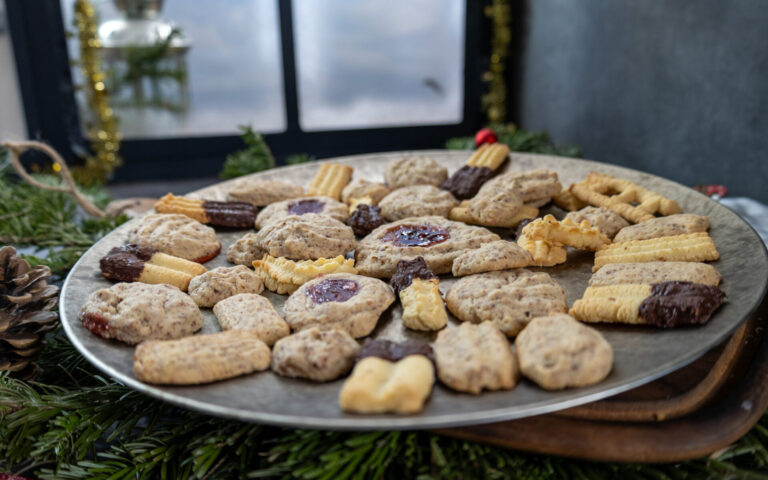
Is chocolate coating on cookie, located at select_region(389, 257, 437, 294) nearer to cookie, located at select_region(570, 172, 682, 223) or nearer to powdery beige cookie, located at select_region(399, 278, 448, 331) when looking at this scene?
powdery beige cookie, located at select_region(399, 278, 448, 331)

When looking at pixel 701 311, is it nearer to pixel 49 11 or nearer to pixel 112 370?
pixel 112 370

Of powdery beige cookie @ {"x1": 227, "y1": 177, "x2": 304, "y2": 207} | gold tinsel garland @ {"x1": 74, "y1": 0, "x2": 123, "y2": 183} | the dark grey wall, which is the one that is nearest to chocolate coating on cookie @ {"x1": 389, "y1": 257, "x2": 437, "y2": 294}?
powdery beige cookie @ {"x1": 227, "y1": 177, "x2": 304, "y2": 207}

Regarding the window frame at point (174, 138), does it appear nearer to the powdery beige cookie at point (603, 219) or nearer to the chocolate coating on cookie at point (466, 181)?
the chocolate coating on cookie at point (466, 181)

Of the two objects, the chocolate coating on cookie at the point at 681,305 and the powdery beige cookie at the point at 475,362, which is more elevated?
the chocolate coating on cookie at the point at 681,305

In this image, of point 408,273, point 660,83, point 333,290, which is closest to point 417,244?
point 408,273

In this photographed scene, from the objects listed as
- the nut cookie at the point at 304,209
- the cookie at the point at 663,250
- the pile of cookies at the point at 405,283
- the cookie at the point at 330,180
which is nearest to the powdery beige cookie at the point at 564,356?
the pile of cookies at the point at 405,283

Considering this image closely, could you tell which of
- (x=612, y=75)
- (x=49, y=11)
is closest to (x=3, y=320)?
(x=612, y=75)
